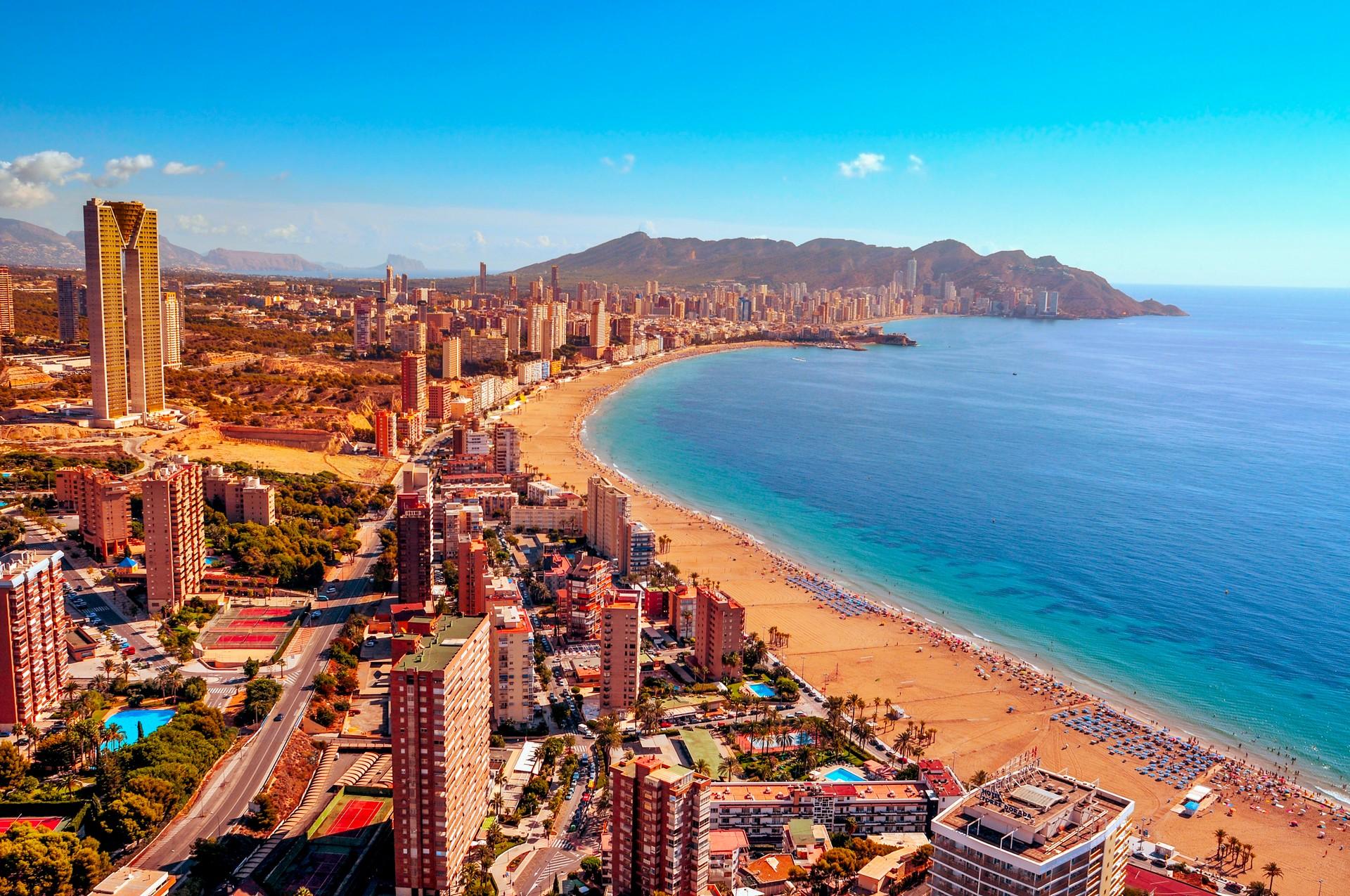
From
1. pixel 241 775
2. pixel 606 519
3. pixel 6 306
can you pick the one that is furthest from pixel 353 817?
pixel 6 306

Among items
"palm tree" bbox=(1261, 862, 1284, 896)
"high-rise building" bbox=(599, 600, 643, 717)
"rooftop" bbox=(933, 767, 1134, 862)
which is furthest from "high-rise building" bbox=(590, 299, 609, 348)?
"rooftop" bbox=(933, 767, 1134, 862)

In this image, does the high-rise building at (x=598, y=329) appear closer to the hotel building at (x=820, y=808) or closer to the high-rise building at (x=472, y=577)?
the high-rise building at (x=472, y=577)

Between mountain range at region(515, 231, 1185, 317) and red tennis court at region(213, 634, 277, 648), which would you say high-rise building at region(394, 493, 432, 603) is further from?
mountain range at region(515, 231, 1185, 317)

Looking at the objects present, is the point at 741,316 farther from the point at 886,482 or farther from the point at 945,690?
the point at 945,690

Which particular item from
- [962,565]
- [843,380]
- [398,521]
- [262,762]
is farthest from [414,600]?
[843,380]

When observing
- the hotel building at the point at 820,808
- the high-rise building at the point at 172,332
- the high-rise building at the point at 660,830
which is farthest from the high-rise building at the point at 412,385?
the high-rise building at the point at 660,830
